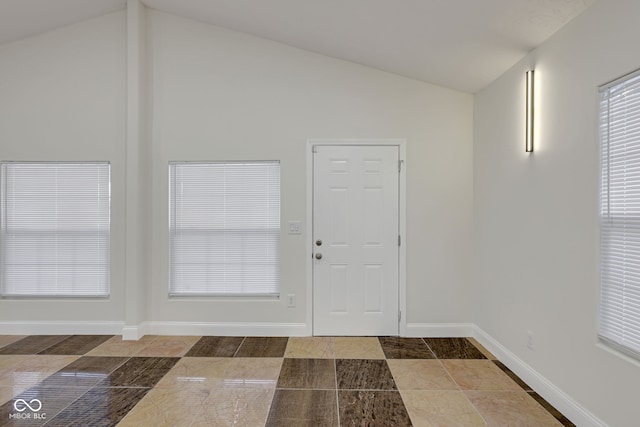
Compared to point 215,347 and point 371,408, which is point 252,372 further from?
point 371,408

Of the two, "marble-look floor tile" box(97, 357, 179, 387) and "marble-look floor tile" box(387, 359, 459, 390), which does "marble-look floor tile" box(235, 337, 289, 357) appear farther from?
"marble-look floor tile" box(387, 359, 459, 390)

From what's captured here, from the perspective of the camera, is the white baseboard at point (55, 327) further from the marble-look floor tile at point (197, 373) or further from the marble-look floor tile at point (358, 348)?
the marble-look floor tile at point (358, 348)

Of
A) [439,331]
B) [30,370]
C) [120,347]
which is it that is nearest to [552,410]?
[439,331]

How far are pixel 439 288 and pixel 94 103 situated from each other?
4.25 m

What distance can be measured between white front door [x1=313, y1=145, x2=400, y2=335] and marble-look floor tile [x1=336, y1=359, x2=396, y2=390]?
2.24 feet

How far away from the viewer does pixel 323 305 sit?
388 centimetres

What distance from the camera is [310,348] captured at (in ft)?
11.6

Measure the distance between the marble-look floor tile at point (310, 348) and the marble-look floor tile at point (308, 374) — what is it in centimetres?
12

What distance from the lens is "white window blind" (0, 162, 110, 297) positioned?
3895 millimetres

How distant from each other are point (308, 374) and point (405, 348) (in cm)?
112

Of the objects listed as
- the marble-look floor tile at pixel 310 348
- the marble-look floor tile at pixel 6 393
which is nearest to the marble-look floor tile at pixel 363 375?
the marble-look floor tile at pixel 310 348

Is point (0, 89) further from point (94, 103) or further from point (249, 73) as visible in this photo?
point (249, 73)

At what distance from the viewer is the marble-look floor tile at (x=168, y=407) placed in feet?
7.55

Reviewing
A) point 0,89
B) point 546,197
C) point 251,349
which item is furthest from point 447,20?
point 0,89
